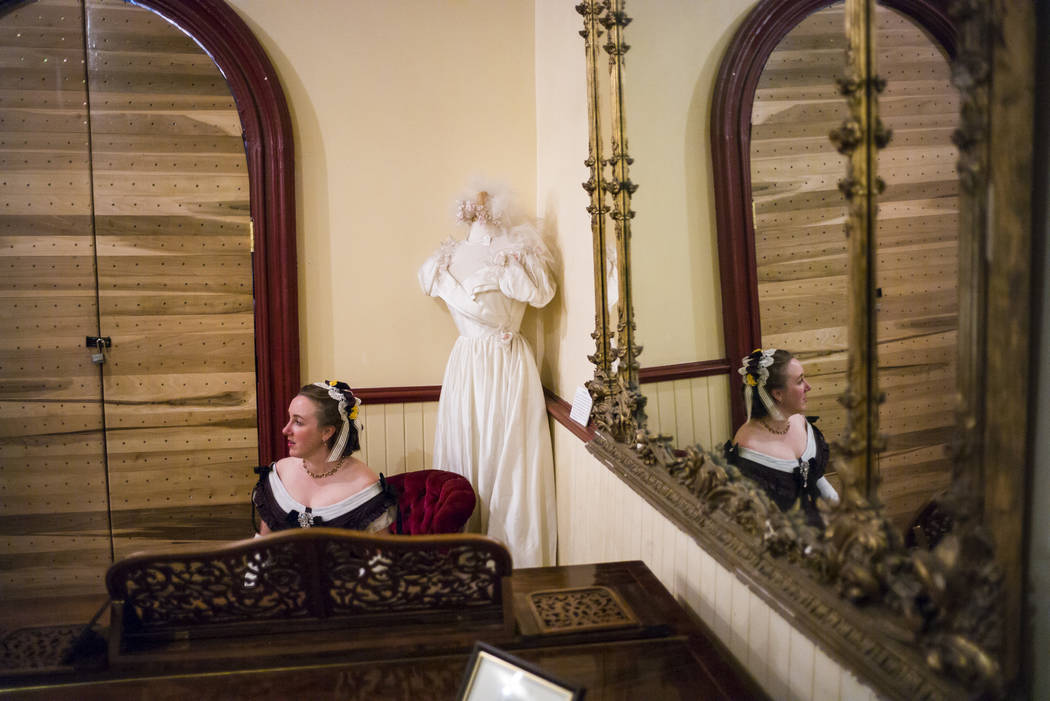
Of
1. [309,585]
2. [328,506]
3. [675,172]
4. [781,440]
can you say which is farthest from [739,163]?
[328,506]

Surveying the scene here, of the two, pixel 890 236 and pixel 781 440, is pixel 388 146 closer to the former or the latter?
pixel 781 440

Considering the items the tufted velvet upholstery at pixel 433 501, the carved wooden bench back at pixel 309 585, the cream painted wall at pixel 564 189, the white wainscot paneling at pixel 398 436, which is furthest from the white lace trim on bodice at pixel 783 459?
the white wainscot paneling at pixel 398 436

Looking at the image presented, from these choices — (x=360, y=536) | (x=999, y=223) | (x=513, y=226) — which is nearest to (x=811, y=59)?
(x=999, y=223)

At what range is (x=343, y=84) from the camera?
330 cm

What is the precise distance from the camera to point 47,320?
10.3ft

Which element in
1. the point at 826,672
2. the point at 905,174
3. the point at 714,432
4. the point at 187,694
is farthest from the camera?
the point at 714,432

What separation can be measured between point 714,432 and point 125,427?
2751mm

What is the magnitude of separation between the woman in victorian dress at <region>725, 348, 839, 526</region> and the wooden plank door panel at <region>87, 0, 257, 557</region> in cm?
255

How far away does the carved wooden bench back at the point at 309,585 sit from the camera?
1.34 m

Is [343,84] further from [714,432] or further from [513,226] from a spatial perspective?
[714,432]

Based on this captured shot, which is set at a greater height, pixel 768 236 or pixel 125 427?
pixel 768 236

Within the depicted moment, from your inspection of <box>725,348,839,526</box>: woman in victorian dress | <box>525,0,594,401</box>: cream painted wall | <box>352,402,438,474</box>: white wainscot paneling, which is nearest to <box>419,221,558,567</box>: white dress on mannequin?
<box>525,0,594,401</box>: cream painted wall

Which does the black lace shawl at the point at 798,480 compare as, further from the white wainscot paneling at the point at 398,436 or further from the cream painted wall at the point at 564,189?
the white wainscot paneling at the point at 398,436

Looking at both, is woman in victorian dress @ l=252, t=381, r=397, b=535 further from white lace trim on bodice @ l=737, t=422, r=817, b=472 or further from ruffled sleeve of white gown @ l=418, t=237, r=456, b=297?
white lace trim on bodice @ l=737, t=422, r=817, b=472
